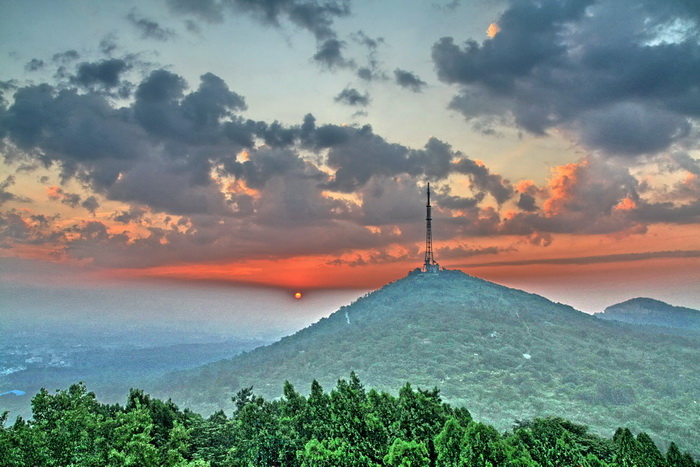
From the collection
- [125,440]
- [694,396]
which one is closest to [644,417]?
[694,396]

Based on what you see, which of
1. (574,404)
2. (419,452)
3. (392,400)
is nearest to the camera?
(419,452)

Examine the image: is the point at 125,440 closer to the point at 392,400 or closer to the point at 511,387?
the point at 392,400

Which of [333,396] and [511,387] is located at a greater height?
[333,396]

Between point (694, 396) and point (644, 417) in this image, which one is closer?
point (644, 417)

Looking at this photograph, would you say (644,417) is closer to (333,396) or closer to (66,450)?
(333,396)

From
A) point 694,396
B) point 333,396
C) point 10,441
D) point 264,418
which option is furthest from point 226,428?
point 694,396

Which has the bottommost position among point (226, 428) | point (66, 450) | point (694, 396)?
point (694, 396)

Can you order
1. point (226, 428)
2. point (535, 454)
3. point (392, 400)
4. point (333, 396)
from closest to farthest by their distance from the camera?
point (535, 454) → point (333, 396) → point (392, 400) → point (226, 428)
